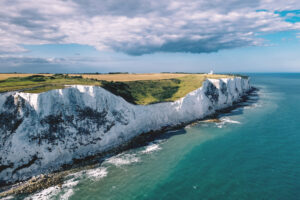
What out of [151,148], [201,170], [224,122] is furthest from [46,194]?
[224,122]

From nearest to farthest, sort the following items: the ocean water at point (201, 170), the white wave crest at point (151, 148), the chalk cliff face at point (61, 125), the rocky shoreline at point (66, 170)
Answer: the ocean water at point (201, 170) → the rocky shoreline at point (66, 170) → the chalk cliff face at point (61, 125) → the white wave crest at point (151, 148)

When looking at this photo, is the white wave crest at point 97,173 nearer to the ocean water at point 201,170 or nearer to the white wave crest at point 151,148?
the ocean water at point 201,170

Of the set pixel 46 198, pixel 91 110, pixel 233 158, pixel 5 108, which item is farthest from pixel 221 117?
pixel 5 108

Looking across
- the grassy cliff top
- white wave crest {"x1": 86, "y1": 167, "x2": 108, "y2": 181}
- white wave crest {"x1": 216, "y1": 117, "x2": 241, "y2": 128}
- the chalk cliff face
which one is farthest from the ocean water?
the grassy cliff top

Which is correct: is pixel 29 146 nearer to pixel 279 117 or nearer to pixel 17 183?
pixel 17 183

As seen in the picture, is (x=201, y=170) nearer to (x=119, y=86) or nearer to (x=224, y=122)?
(x=224, y=122)

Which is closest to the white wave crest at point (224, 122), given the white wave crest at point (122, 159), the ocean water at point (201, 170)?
the ocean water at point (201, 170)

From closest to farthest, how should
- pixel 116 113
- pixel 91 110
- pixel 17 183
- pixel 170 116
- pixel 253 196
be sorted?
1. pixel 253 196
2. pixel 17 183
3. pixel 91 110
4. pixel 116 113
5. pixel 170 116
